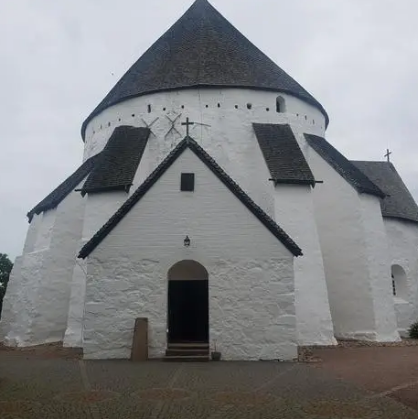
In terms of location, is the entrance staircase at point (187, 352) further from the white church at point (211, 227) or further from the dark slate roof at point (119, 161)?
the dark slate roof at point (119, 161)

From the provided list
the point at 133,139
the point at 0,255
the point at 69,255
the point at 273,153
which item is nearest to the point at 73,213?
the point at 69,255

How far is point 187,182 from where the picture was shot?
43.0 feet

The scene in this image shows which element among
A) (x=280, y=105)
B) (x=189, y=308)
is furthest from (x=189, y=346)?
(x=280, y=105)

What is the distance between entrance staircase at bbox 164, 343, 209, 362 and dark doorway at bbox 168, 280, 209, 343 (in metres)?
1.80

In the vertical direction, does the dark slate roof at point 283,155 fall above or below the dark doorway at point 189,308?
above

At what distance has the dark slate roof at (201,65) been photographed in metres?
19.2

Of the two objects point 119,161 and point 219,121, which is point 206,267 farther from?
point 219,121

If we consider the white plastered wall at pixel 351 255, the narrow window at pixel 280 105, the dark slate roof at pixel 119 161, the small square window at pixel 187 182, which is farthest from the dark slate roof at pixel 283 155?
the dark slate roof at pixel 119 161

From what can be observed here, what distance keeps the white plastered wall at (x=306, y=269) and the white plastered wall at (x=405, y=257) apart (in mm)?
7291

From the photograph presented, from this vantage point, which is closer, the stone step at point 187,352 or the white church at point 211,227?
the stone step at point 187,352

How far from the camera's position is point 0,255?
35.1m

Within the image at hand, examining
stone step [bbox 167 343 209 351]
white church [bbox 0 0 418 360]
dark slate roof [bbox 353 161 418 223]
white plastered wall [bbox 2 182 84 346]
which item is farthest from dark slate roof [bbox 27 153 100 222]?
dark slate roof [bbox 353 161 418 223]

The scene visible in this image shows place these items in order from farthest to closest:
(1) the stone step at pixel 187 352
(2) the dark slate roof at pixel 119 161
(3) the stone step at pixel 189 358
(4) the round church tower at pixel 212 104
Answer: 1. (4) the round church tower at pixel 212 104
2. (2) the dark slate roof at pixel 119 161
3. (1) the stone step at pixel 187 352
4. (3) the stone step at pixel 189 358

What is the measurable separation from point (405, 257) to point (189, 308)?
1254cm
